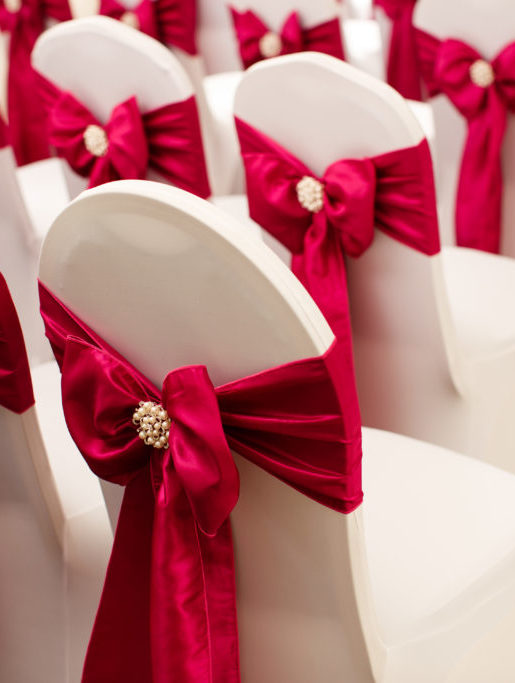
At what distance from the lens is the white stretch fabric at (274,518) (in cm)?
84

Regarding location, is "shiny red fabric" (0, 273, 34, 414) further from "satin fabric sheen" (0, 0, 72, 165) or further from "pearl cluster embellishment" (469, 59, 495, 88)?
"satin fabric sheen" (0, 0, 72, 165)

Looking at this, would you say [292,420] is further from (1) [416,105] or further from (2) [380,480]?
(1) [416,105]

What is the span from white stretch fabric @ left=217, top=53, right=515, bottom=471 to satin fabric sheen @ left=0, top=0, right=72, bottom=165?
2085 mm

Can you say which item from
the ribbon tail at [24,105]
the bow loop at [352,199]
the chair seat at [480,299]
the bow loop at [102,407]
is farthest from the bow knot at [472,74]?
the ribbon tail at [24,105]

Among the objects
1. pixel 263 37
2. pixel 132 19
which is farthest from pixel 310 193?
pixel 132 19

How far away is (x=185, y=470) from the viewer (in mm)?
907

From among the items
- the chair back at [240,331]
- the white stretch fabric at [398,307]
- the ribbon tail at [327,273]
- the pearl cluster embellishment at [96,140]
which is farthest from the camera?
the pearl cluster embellishment at [96,140]

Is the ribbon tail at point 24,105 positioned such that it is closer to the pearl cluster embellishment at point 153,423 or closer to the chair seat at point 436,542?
the chair seat at point 436,542

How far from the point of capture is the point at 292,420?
34.9 inches

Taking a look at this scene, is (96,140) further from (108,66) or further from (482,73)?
(482,73)

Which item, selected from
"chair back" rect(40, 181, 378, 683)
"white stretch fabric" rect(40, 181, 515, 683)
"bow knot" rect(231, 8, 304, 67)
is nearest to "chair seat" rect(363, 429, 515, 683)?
"white stretch fabric" rect(40, 181, 515, 683)

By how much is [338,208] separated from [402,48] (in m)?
2.37

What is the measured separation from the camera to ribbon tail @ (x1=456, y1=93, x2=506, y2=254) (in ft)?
7.23

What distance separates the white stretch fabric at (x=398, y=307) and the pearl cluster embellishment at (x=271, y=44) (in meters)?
0.96
